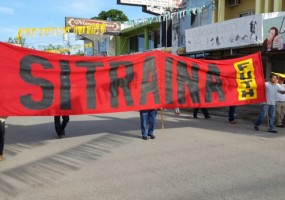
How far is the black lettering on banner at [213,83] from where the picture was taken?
1000 cm

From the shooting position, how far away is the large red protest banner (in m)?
7.42

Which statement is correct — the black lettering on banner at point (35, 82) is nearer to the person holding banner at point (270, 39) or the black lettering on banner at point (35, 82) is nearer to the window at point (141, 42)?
the person holding banner at point (270, 39)

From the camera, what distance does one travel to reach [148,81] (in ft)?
29.6

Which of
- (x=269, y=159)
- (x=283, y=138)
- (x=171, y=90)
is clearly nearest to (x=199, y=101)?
(x=171, y=90)

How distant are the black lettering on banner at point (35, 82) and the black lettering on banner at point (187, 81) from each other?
10.8 ft

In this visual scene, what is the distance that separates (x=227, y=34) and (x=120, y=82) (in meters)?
9.45

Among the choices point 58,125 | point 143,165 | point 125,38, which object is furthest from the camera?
point 125,38

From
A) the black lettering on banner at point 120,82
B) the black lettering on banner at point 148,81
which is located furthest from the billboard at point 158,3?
the black lettering on banner at point 120,82

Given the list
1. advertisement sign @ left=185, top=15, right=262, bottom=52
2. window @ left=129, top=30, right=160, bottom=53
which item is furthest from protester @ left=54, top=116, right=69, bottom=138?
window @ left=129, top=30, right=160, bottom=53

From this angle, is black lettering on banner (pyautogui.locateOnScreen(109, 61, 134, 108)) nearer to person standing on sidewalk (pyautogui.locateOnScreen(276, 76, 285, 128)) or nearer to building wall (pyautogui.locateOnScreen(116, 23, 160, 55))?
person standing on sidewalk (pyautogui.locateOnScreen(276, 76, 285, 128))

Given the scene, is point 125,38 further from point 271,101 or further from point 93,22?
point 271,101

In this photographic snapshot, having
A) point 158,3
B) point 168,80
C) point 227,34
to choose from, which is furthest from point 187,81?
point 158,3

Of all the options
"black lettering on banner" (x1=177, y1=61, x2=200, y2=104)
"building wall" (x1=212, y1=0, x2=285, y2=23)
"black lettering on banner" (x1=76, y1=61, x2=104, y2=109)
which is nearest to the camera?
"black lettering on banner" (x1=76, y1=61, x2=104, y2=109)

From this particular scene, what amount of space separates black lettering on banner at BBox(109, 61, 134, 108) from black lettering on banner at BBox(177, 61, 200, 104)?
1373 mm
